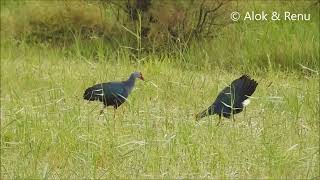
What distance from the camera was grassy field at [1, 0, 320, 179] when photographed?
1.89m

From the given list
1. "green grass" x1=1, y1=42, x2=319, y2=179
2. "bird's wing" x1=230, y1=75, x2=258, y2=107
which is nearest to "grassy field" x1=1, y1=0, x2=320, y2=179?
"green grass" x1=1, y1=42, x2=319, y2=179

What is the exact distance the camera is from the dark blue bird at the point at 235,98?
2166 mm

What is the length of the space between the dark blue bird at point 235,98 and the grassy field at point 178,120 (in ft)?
0.20

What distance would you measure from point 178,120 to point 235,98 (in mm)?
250

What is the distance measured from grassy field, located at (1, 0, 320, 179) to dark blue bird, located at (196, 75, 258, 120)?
61mm

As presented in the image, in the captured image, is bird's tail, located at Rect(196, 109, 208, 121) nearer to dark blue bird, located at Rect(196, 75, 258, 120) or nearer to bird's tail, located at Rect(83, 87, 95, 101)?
dark blue bird, located at Rect(196, 75, 258, 120)

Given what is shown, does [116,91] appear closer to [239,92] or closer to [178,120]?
[178,120]

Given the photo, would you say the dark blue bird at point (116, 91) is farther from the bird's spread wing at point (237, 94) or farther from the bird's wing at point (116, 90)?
the bird's spread wing at point (237, 94)

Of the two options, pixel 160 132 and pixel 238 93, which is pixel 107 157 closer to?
pixel 160 132

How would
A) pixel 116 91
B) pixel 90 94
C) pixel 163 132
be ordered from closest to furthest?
pixel 163 132 → pixel 116 91 → pixel 90 94

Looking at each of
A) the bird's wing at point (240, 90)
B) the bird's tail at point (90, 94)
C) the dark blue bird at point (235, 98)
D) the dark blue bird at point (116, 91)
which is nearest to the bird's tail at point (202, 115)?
the dark blue bird at point (235, 98)

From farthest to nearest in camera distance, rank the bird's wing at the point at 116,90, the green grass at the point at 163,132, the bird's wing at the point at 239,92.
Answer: the bird's wing at the point at 116,90
the bird's wing at the point at 239,92
the green grass at the point at 163,132

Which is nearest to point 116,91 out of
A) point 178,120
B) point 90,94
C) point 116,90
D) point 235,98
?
point 116,90

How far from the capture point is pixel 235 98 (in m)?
2.17
